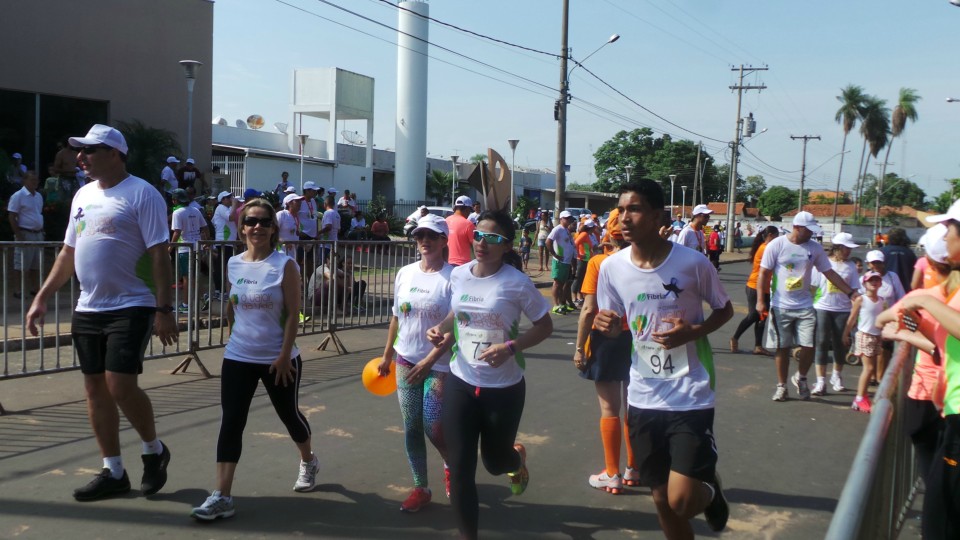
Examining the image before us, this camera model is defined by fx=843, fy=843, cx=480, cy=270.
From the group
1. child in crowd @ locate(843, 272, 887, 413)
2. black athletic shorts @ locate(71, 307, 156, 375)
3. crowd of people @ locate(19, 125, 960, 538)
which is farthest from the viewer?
child in crowd @ locate(843, 272, 887, 413)

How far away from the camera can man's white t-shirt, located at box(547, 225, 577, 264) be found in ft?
50.4

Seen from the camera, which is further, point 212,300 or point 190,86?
point 190,86

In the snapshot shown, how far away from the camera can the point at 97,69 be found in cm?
1950

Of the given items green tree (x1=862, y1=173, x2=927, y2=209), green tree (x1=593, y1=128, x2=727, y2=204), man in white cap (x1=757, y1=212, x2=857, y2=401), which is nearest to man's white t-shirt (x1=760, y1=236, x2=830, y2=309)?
man in white cap (x1=757, y1=212, x2=857, y2=401)

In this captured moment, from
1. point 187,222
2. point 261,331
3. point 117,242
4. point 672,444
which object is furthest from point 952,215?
point 187,222

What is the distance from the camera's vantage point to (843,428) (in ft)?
24.3

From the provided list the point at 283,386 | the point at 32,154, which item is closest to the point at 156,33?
the point at 32,154

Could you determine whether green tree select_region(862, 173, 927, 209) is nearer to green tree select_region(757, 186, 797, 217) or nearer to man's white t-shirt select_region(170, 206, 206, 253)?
green tree select_region(757, 186, 797, 217)

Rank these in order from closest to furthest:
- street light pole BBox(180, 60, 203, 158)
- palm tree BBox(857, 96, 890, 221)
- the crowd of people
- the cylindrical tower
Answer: the crowd of people < street light pole BBox(180, 60, 203, 158) < the cylindrical tower < palm tree BBox(857, 96, 890, 221)

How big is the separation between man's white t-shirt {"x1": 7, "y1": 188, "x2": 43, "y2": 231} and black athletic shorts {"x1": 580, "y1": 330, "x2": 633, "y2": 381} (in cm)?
1043

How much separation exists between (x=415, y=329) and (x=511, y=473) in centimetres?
104

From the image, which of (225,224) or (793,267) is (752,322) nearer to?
(793,267)

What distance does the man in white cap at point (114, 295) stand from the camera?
496 centimetres

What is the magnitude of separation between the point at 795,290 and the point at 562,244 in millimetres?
7226
